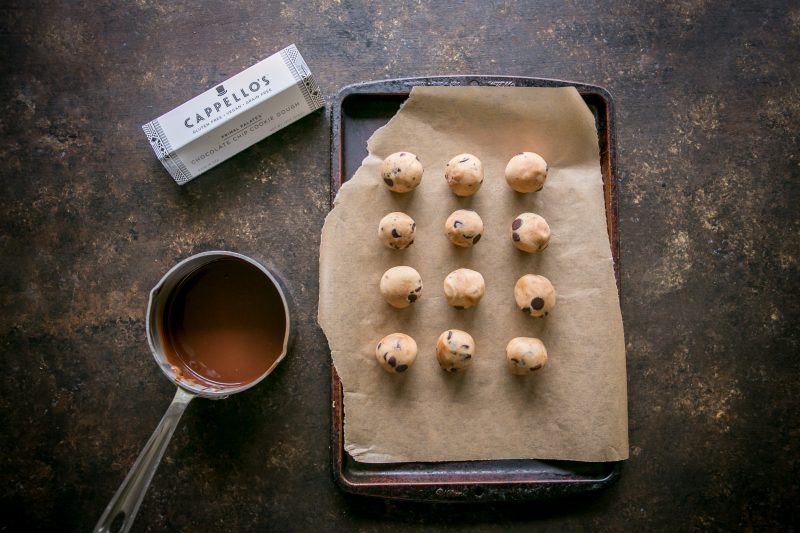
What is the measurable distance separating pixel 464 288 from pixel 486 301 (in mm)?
80

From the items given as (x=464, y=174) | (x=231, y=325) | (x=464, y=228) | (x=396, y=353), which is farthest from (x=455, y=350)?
(x=231, y=325)

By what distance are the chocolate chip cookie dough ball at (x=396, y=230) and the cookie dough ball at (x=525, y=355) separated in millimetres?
288

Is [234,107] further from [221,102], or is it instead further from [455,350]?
[455,350]

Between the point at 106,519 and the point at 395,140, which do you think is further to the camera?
the point at 395,140

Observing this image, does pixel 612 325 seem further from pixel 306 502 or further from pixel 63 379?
pixel 63 379

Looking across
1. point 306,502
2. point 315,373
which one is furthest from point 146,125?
point 306,502

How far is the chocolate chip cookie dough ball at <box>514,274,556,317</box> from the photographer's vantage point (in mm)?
1073

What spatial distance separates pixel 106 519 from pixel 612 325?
3.11ft

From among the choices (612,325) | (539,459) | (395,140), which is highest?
(395,140)

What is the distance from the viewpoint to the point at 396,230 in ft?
3.53

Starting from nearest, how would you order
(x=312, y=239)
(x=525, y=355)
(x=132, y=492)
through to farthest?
(x=132, y=492), (x=525, y=355), (x=312, y=239)

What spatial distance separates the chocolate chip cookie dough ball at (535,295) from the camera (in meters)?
1.07

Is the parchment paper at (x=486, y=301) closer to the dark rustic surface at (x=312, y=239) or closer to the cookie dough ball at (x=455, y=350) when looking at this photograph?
the cookie dough ball at (x=455, y=350)

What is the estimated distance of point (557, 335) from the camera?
1.12 metres
